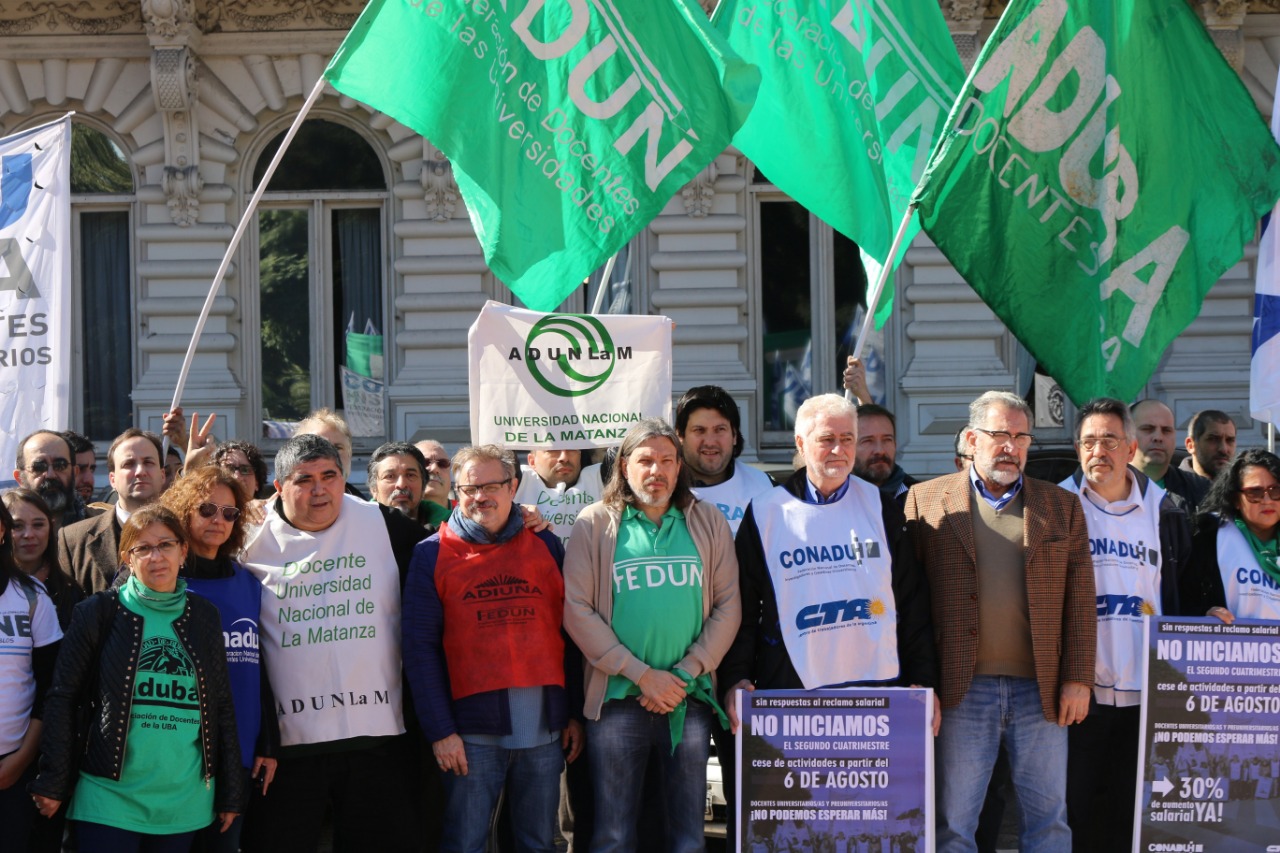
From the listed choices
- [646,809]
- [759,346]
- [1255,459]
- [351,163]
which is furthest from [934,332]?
[646,809]

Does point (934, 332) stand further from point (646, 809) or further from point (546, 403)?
point (646, 809)

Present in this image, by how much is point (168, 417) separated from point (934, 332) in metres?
8.74

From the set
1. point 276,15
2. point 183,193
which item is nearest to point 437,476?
point 183,193

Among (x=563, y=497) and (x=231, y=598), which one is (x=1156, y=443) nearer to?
(x=563, y=497)

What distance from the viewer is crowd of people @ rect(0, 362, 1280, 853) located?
552cm

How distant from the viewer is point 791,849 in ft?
18.5

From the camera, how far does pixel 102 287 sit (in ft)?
49.8

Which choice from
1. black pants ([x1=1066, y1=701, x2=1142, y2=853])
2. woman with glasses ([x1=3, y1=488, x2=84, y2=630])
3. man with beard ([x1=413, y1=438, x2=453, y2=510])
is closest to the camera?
woman with glasses ([x1=3, y1=488, x2=84, y2=630])

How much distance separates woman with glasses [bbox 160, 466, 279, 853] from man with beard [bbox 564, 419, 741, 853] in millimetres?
1124

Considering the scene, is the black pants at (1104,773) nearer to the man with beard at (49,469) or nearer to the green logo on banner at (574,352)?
the green logo on banner at (574,352)

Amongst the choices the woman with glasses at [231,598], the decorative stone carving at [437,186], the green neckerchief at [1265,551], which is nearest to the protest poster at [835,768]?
the green neckerchief at [1265,551]

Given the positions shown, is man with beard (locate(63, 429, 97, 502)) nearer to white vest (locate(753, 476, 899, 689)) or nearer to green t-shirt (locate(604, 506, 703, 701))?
green t-shirt (locate(604, 506, 703, 701))

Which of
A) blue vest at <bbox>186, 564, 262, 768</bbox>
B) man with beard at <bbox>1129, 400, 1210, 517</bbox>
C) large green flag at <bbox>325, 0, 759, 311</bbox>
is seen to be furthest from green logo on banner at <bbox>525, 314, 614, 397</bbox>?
man with beard at <bbox>1129, 400, 1210, 517</bbox>

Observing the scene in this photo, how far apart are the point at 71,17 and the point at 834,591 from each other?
11636 millimetres
